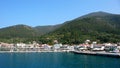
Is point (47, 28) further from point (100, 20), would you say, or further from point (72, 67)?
point (72, 67)

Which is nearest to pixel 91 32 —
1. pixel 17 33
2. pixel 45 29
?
pixel 17 33

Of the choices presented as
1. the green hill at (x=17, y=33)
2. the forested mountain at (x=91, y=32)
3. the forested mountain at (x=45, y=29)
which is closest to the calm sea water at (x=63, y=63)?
the forested mountain at (x=91, y=32)

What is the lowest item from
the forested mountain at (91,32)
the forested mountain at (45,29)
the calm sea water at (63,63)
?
the calm sea water at (63,63)

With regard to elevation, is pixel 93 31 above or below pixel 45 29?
below

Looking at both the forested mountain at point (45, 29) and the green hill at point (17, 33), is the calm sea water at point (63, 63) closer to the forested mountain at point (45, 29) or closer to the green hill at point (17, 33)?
the green hill at point (17, 33)

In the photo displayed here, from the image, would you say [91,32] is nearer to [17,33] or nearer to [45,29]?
[17,33]

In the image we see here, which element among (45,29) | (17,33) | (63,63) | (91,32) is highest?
(45,29)

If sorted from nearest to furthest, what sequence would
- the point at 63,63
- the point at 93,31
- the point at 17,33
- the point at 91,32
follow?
the point at 63,63, the point at 91,32, the point at 93,31, the point at 17,33

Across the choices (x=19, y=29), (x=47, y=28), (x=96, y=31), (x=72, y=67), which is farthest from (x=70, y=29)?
(x=47, y=28)

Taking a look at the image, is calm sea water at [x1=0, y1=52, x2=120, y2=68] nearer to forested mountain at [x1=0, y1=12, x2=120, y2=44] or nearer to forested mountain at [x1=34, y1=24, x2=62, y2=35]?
forested mountain at [x1=0, y1=12, x2=120, y2=44]
